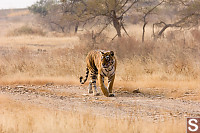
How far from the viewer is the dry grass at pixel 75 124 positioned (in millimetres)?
6633

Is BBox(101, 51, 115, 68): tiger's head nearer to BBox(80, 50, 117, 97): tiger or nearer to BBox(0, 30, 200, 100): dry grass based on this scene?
BBox(80, 50, 117, 97): tiger

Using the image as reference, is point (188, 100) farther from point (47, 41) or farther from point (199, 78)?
point (47, 41)

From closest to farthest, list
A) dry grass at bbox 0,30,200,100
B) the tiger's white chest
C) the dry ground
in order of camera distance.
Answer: the dry ground, the tiger's white chest, dry grass at bbox 0,30,200,100

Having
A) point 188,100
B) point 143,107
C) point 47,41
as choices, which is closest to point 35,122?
point 143,107

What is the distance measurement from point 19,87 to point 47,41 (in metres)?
20.9

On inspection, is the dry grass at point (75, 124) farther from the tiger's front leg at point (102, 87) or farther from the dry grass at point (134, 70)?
the dry grass at point (134, 70)

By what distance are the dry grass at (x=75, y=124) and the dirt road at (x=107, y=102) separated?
79 centimetres

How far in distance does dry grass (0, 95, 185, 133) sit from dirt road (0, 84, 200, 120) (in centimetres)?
79

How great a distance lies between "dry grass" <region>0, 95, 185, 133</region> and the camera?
6.63 meters

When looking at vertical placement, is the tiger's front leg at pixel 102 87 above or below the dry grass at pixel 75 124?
above

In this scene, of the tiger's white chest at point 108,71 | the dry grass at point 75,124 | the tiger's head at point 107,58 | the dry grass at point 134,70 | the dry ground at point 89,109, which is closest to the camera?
the dry grass at point 75,124

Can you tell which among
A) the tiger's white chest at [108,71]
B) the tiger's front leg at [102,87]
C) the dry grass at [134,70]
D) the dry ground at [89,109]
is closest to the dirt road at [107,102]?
the dry ground at [89,109]

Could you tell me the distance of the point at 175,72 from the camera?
1438cm

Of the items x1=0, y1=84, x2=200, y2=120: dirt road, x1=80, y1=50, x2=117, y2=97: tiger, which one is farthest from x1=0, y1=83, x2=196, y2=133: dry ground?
x1=80, y1=50, x2=117, y2=97: tiger
